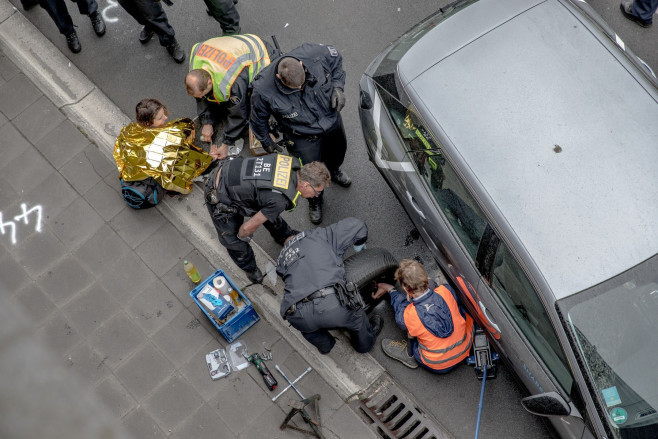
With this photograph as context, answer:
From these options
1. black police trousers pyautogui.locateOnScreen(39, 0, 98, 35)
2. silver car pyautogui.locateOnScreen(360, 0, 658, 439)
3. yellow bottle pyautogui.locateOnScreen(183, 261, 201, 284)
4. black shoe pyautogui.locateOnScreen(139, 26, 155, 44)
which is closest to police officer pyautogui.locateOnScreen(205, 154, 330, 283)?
yellow bottle pyautogui.locateOnScreen(183, 261, 201, 284)

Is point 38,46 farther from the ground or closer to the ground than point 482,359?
closer to the ground

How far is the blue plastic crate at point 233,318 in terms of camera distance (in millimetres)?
5121

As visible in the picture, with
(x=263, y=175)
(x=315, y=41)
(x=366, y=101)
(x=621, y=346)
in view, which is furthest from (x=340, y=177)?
(x=621, y=346)

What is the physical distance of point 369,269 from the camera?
5066mm

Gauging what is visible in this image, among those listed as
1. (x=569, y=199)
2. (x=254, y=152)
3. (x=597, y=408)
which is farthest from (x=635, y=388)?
(x=254, y=152)

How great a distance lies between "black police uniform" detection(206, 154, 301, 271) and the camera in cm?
473

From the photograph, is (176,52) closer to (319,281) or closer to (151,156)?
(151,156)

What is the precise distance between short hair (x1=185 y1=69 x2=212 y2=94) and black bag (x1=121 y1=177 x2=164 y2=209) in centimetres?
92

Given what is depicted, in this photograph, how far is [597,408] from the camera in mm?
3938

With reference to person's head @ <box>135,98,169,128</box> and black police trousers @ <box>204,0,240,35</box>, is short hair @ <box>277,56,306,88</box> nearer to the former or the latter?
person's head @ <box>135,98,169,128</box>

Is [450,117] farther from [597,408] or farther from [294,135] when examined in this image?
[597,408]

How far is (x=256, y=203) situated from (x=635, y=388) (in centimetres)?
284

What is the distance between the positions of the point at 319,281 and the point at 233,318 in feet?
3.24

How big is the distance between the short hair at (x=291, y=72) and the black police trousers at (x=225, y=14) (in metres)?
1.50
